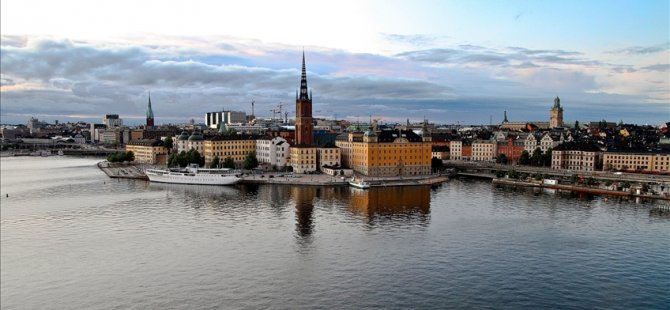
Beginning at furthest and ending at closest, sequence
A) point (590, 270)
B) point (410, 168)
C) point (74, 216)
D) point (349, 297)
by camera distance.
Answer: point (410, 168) → point (74, 216) → point (590, 270) → point (349, 297)

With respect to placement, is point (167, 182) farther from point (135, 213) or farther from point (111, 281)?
point (111, 281)

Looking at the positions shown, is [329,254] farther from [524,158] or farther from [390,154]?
[524,158]

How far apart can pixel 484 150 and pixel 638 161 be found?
1331 centimetres

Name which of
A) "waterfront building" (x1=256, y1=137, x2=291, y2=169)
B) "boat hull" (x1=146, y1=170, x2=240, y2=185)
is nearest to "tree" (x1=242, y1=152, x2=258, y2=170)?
"waterfront building" (x1=256, y1=137, x2=291, y2=169)

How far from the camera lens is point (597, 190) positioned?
2783cm

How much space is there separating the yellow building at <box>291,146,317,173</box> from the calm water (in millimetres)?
11402

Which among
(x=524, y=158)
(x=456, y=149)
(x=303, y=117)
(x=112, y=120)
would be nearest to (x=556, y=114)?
(x=456, y=149)

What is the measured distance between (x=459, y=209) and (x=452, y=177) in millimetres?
14898

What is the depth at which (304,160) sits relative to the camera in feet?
118

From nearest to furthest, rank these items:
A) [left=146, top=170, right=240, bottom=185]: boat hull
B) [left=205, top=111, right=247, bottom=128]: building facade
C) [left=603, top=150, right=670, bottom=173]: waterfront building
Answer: [left=146, top=170, right=240, bottom=185]: boat hull
[left=603, top=150, right=670, bottom=173]: waterfront building
[left=205, top=111, right=247, bottom=128]: building facade

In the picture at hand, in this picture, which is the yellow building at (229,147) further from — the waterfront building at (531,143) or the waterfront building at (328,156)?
the waterfront building at (531,143)

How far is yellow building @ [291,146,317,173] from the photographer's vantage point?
3581 cm

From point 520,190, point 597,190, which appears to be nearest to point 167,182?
point 520,190

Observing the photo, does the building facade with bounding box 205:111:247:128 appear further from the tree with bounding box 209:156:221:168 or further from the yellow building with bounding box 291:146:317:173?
the yellow building with bounding box 291:146:317:173
